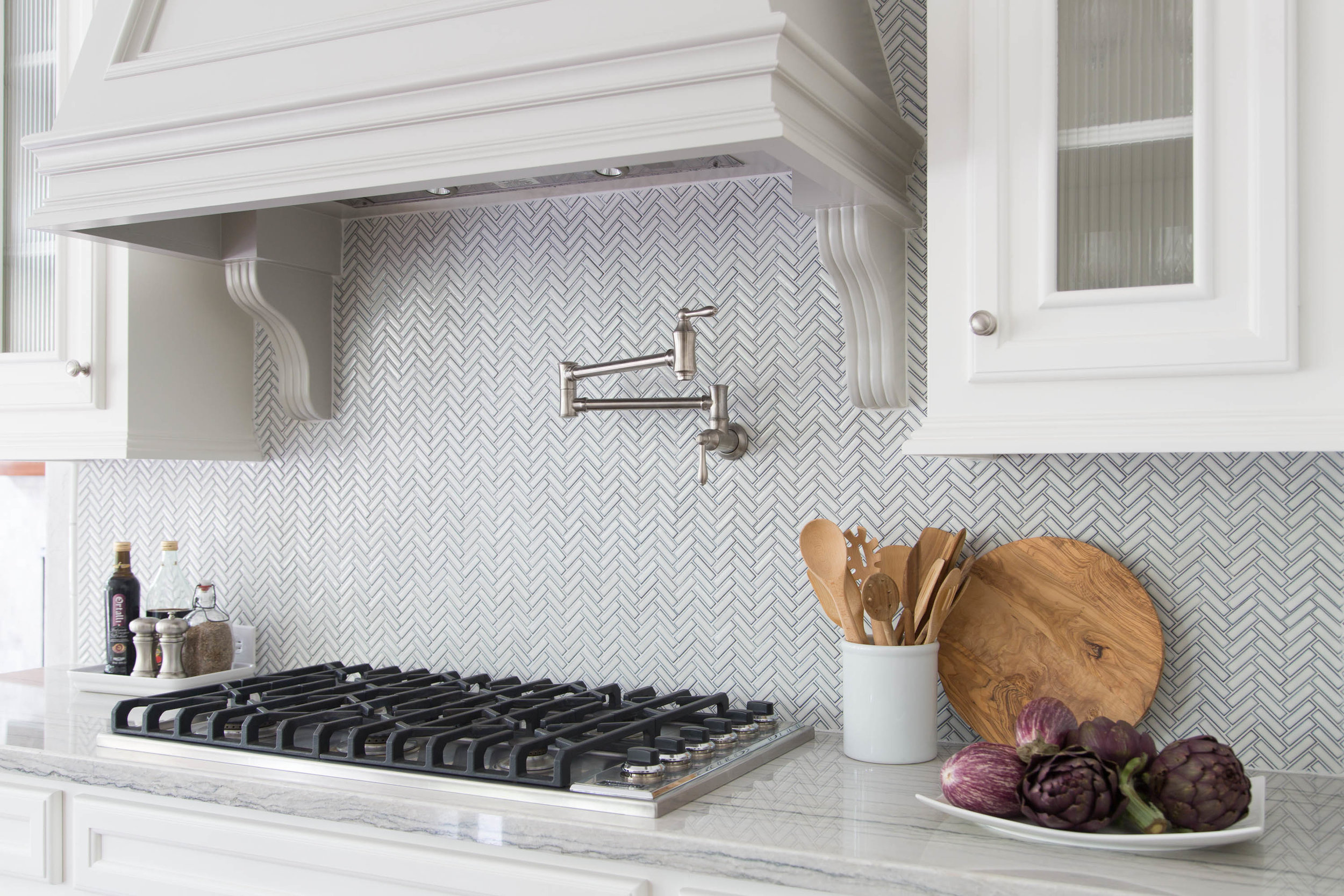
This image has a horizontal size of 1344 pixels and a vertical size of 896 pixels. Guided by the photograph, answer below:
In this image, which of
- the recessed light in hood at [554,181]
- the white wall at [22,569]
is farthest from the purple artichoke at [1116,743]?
the white wall at [22,569]

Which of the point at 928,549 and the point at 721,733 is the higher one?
the point at 928,549

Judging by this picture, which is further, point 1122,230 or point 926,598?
point 926,598

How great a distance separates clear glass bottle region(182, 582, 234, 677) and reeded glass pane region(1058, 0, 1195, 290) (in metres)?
1.48

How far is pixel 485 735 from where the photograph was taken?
4.50ft

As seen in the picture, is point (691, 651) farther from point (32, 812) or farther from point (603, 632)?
point (32, 812)

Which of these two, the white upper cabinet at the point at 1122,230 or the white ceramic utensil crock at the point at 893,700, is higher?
the white upper cabinet at the point at 1122,230

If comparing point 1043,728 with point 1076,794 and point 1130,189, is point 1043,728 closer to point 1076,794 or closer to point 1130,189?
point 1076,794

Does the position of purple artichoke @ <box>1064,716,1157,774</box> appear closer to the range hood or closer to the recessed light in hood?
the range hood

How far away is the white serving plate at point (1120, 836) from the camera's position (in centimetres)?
101

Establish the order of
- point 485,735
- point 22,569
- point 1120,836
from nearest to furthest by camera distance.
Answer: point 1120,836, point 485,735, point 22,569

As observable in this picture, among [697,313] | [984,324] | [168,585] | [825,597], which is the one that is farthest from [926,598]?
[168,585]

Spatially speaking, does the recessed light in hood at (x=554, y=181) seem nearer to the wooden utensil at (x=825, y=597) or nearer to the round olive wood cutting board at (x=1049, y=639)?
the wooden utensil at (x=825, y=597)

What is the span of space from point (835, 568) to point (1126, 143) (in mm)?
610

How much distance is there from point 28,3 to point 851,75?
1525mm
